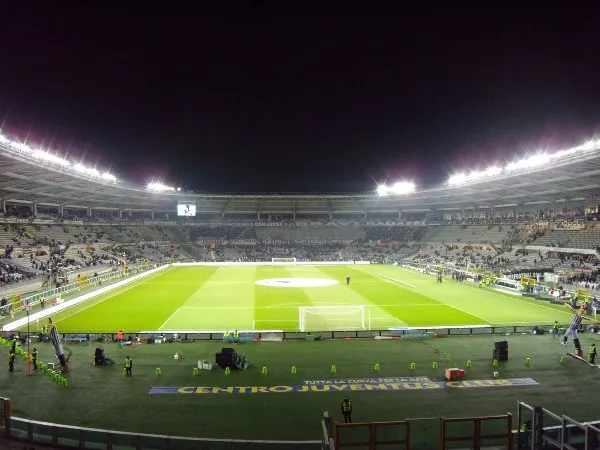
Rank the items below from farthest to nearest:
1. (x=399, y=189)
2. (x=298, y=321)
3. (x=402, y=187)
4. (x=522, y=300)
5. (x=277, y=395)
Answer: (x=399, y=189) < (x=402, y=187) < (x=522, y=300) < (x=298, y=321) < (x=277, y=395)

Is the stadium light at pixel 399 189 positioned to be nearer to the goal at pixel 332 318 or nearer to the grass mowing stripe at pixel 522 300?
the grass mowing stripe at pixel 522 300

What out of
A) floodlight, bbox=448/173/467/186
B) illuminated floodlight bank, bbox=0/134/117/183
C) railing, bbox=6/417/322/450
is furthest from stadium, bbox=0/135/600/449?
floodlight, bbox=448/173/467/186

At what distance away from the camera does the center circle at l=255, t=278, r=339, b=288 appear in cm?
5259

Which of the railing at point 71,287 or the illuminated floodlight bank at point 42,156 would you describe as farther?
the illuminated floodlight bank at point 42,156

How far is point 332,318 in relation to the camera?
3359 centimetres

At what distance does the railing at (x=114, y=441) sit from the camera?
11.5 metres

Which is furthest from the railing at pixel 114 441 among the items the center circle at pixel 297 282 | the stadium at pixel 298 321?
the center circle at pixel 297 282

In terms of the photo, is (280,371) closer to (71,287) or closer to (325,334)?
(325,334)

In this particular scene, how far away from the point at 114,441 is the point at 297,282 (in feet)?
144

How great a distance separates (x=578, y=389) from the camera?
19125 millimetres

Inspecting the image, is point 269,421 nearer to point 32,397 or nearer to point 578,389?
point 32,397

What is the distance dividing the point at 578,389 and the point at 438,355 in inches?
258

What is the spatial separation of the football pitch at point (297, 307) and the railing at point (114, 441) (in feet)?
55.3

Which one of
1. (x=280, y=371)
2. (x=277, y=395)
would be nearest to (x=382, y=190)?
(x=280, y=371)
